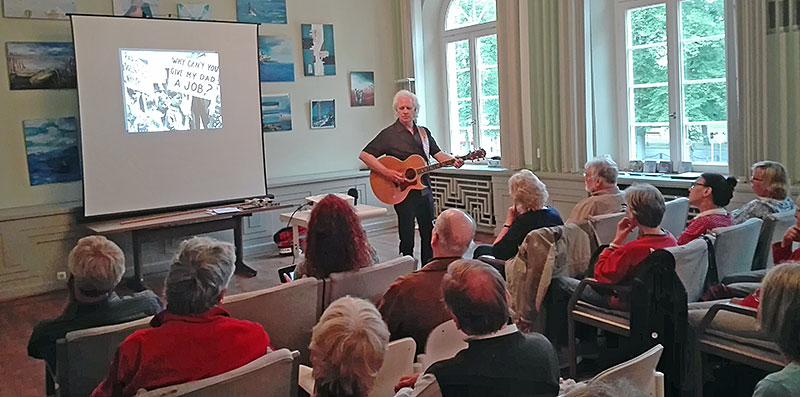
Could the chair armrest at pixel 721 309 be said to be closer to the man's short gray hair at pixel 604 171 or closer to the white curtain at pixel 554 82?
the man's short gray hair at pixel 604 171

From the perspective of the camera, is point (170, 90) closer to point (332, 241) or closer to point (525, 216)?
point (525, 216)

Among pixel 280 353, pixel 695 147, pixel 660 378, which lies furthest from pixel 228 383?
pixel 695 147

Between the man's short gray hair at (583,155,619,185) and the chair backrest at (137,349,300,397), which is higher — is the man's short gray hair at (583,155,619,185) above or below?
above

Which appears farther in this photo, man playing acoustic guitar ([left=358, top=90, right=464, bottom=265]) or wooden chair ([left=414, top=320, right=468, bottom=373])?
man playing acoustic guitar ([left=358, top=90, right=464, bottom=265])

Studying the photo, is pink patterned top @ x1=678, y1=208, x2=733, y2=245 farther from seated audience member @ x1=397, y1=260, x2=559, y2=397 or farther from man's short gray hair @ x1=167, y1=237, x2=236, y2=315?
man's short gray hair @ x1=167, y1=237, x2=236, y2=315

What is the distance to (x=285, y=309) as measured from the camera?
2.80m

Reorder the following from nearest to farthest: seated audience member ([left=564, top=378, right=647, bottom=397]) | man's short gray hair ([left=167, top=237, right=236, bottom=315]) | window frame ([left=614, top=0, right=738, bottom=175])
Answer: seated audience member ([left=564, top=378, right=647, bottom=397])
man's short gray hair ([left=167, top=237, right=236, bottom=315])
window frame ([left=614, top=0, right=738, bottom=175])

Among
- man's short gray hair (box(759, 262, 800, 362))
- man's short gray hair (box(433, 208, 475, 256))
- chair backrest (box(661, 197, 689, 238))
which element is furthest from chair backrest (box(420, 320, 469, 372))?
chair backrest (box(661, 197, 689, 238))

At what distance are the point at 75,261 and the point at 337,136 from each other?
18.9 feet

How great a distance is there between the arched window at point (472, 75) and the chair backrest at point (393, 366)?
5.99 meters

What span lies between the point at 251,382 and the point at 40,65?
551cm

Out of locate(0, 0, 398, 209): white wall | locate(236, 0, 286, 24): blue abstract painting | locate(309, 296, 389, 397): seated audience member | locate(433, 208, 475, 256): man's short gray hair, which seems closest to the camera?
locate(309, 296, 389, 397): seated audience member

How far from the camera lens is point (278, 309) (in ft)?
9.12

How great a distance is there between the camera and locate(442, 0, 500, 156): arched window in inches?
321
